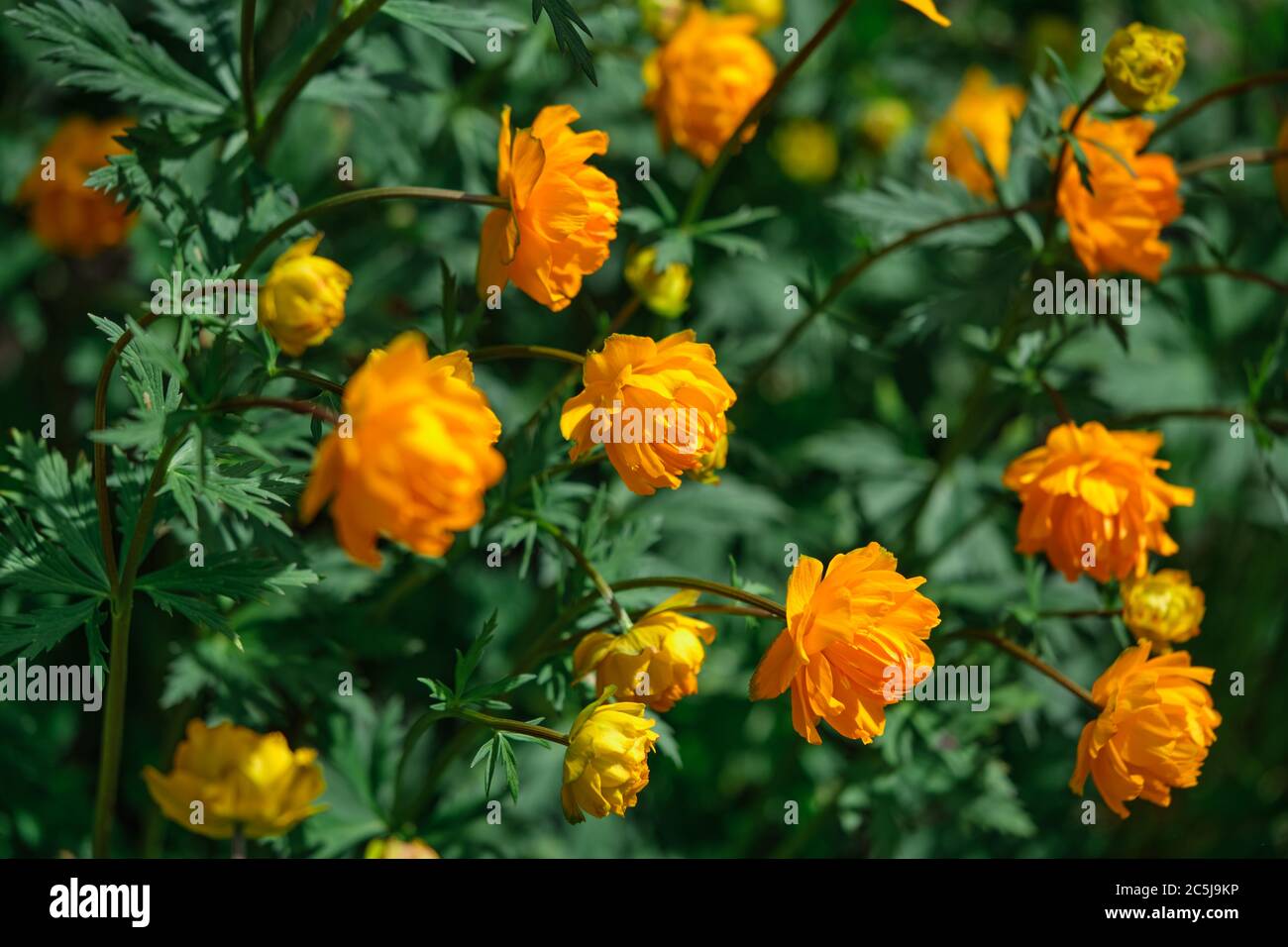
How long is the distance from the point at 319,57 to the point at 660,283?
464 millimetres

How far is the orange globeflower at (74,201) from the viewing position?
1874mm

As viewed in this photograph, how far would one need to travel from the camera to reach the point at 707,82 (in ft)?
5.06

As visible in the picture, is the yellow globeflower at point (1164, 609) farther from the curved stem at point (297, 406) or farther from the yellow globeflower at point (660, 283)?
the curved stem at point (297, 406)

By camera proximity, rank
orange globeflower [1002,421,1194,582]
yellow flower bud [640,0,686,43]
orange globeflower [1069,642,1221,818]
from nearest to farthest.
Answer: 1. orange globeflower [1069,642,1221,818]
2. orange globeflower [1002,421,1194,582]
3. yellow flower bud [640,0,686,43]

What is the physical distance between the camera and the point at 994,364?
150 centimetres

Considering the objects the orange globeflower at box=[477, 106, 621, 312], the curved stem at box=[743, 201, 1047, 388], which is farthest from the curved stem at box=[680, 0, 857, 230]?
the orange globeflower at box=[477, 106, 621, 312]

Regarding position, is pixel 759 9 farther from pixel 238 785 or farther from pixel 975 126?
pixel 238 785

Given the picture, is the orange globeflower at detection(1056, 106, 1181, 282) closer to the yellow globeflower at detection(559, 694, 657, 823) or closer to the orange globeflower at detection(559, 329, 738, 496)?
the orange globeflower at detection(559, 329, 738, 496)

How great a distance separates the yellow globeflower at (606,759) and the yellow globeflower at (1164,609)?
1.82ft

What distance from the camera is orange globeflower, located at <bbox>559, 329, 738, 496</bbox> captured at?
3.51 feet

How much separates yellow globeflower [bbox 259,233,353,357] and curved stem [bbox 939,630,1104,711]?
782mm

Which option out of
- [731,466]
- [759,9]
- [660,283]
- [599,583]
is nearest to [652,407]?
[599,583]
